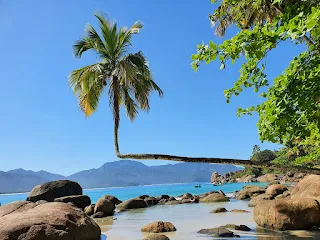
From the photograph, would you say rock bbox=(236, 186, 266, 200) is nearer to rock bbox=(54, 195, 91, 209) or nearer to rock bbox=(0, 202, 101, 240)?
rock bbox=(54, 195, 91, 209)

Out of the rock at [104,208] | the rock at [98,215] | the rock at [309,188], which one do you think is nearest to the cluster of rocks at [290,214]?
the rock at [309,188]

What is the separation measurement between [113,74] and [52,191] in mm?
16560

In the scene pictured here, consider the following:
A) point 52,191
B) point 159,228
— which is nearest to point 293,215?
point 159,228

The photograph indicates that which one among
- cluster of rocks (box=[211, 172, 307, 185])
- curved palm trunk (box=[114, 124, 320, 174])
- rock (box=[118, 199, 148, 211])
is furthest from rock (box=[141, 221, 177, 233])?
cluster of rocks (box=[211, 172, 307, 185])

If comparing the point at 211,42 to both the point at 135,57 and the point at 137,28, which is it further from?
the point at 137,28

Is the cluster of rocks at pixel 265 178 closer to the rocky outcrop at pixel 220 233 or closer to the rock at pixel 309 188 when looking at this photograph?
the rock at pixel 309 188

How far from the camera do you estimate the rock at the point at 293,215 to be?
10.9 m

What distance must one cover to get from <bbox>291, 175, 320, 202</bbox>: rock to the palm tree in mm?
7153

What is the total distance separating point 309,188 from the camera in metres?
13.2

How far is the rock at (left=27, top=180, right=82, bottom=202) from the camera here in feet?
79.1

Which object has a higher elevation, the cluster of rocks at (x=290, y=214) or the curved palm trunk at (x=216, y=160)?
the curved palm trunk at (x=216, y=160)

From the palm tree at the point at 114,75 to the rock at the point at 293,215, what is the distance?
5944 millimetres

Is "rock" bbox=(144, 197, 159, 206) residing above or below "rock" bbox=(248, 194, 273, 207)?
below

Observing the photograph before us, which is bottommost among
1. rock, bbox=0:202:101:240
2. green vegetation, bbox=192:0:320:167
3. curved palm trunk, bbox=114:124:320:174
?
rock, bbox=0:202:101:240
